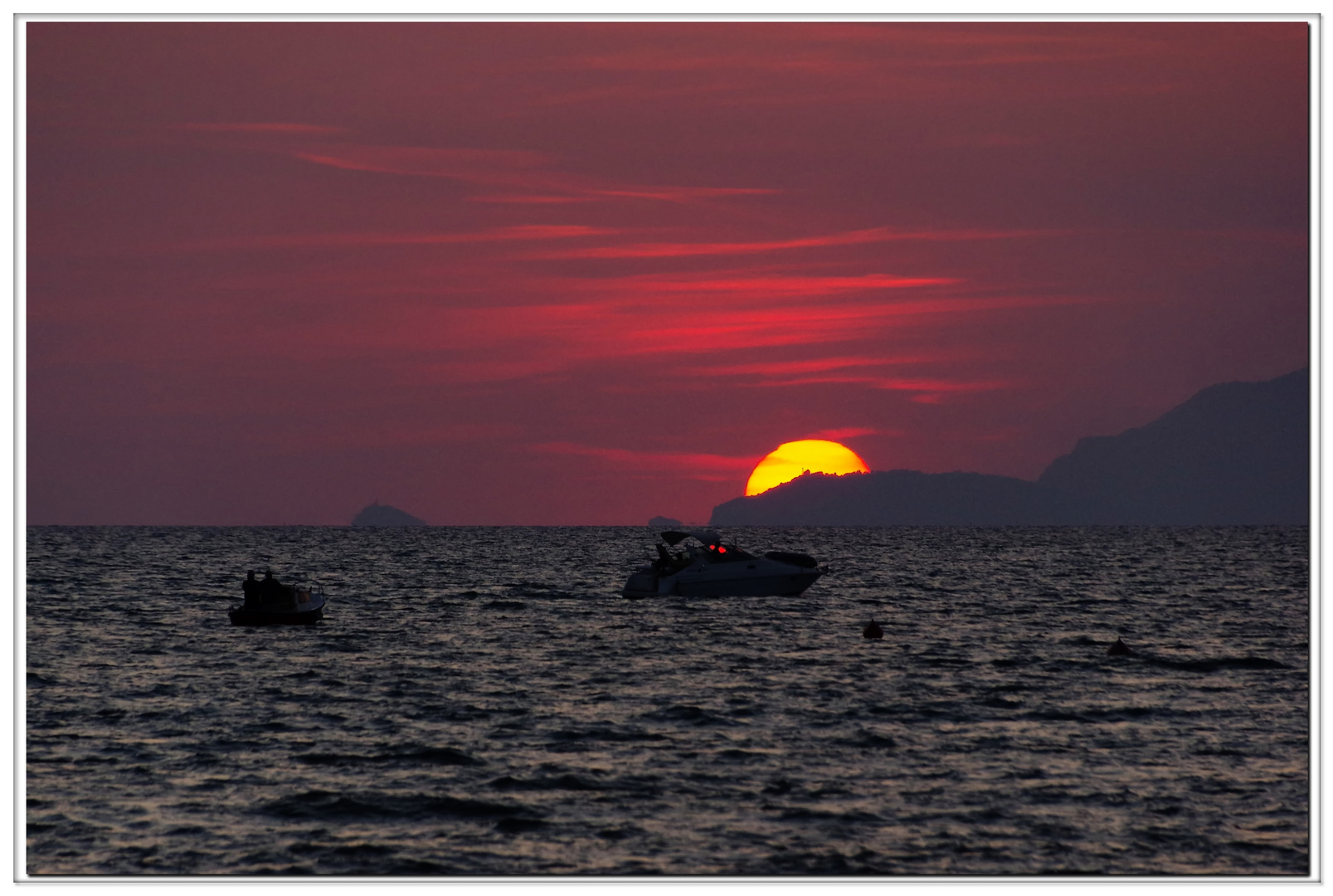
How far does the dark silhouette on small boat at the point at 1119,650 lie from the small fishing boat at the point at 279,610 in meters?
35.0

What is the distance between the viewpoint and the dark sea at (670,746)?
2197 cm

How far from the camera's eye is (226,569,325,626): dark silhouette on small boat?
59750 millimetres

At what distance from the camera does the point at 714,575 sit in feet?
232

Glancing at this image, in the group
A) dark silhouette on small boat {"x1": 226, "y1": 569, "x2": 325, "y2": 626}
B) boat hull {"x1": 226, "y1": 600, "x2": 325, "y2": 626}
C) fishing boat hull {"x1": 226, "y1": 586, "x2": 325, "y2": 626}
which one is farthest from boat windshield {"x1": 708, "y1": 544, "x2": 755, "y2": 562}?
boat hull {"x1": 226, "y1": 600, "x2": 325, "y2": 626}

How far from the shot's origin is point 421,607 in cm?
7675

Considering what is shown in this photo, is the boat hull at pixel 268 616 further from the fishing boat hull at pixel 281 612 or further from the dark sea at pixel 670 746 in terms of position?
the dark sea at pixel 670 746

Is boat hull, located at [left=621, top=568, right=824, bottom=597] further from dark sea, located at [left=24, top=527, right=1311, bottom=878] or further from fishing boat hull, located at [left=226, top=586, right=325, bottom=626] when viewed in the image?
fishing boat hull, located at [left=226, top=586, right=325, bottom=626]

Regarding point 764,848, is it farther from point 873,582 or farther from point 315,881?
point 873,582

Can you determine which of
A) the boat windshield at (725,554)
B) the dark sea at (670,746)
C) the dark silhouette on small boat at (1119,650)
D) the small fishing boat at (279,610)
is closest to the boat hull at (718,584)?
the boat windshield at (725,554)

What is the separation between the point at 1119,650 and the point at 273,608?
3653 cm

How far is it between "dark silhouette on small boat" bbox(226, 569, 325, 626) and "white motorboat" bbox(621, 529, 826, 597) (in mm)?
18035

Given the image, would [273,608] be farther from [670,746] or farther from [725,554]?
[670,746]

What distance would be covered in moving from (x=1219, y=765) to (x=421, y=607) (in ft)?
181

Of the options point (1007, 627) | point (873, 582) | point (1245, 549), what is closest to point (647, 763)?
point (1007, 627)
